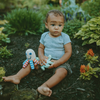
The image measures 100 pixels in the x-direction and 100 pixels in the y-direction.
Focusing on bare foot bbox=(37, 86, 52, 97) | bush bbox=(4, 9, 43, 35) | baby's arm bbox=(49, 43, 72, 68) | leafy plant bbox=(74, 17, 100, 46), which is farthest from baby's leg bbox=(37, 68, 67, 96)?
bush bbox=(4, 9, 43, 35)

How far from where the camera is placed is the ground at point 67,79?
1.71 metres

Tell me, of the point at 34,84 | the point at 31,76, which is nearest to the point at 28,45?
the point at 31,76

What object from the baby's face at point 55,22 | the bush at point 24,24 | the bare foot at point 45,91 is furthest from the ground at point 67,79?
the baby's face at point 55,22

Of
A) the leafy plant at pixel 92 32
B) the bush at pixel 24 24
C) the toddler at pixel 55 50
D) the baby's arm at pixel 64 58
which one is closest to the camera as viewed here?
the toddler at pixel 55 50

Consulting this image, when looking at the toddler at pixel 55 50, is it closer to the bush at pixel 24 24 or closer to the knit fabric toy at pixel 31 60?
the knit fabric toy at pixel 31 60

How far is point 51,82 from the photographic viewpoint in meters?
1.76

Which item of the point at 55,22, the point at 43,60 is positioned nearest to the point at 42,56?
the point at 43,60

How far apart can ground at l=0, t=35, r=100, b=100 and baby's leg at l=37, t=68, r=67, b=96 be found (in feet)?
0.53

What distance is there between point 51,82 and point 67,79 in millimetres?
433

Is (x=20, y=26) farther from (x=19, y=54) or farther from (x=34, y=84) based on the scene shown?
(x=34, y=84)

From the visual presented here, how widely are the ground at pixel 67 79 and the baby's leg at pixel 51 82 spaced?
0.16 m

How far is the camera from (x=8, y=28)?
4.07 m

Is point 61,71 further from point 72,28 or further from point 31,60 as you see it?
point 72,28

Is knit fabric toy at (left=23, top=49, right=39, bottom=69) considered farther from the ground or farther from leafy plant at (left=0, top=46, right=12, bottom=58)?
leafy plant at (left=0, top=46, right=12, bottom=58)
